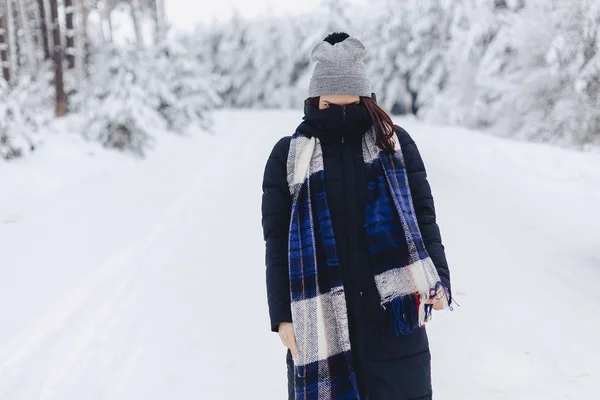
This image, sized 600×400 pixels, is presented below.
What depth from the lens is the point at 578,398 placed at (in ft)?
11.1

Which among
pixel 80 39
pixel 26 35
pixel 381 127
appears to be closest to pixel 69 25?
pixel 80 39

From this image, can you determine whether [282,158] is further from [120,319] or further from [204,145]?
[204,145]

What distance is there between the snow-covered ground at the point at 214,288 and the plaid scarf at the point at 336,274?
1.62m

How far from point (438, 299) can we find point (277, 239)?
631mm

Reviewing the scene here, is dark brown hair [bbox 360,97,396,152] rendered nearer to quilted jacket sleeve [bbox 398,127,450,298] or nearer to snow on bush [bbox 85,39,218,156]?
quilted jacket sleeve [bbox 398,127,450,298]

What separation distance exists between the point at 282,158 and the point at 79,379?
8.11ft

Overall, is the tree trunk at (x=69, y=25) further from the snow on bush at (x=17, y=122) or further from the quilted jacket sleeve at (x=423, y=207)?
the quilted jacket sleeve at (x=423, y=207)

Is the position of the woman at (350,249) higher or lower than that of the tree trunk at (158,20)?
lower

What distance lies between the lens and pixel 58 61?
50.9ft

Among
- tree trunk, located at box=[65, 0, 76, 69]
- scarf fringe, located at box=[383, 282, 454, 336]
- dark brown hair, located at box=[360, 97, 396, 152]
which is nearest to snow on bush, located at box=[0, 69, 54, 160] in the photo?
tree trunk, located at box=[65, 0, 76, 69]

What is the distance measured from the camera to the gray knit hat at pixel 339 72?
2.17 metres

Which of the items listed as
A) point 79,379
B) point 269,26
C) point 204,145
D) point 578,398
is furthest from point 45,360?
point 269,26

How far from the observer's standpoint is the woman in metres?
2.12

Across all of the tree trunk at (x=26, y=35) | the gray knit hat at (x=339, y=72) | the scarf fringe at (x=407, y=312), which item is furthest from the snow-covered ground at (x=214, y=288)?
the tree trunk at (x=26, y=35)
